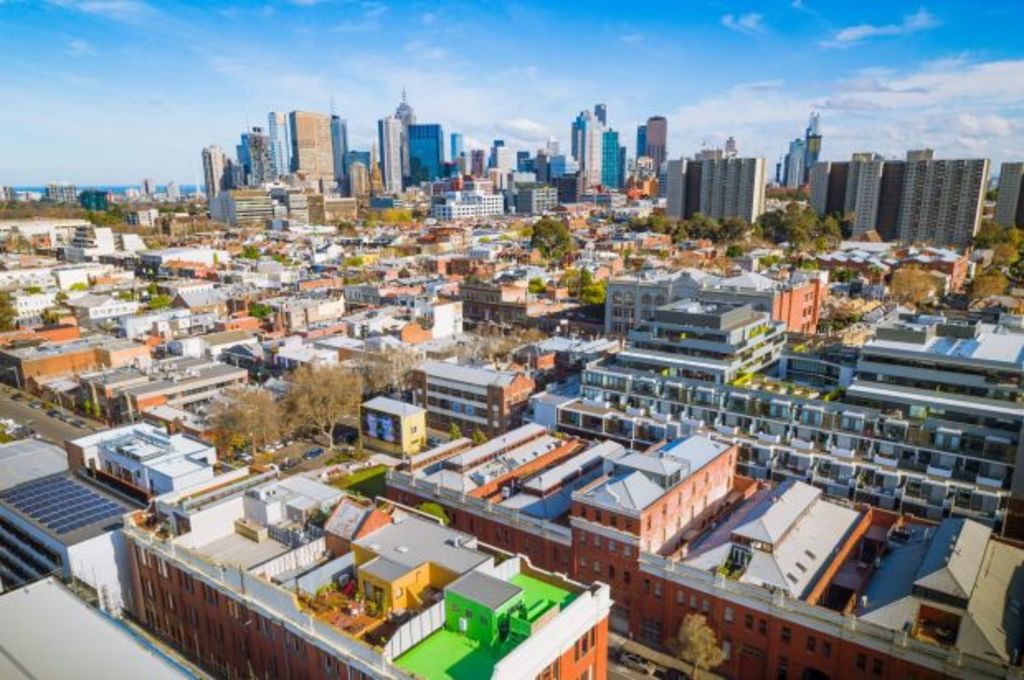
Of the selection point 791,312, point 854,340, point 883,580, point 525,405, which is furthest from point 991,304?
point 883,580

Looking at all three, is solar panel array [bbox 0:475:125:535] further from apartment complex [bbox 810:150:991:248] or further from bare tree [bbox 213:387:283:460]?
apartment complex [bbox 810:150:991:248]

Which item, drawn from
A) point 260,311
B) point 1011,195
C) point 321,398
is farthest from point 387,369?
point 1011,195

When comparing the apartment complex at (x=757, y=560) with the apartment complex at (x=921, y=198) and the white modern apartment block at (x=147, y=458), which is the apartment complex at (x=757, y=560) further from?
the apartment complex at (x=921, y=198)

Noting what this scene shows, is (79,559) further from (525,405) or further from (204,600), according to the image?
(525,405)

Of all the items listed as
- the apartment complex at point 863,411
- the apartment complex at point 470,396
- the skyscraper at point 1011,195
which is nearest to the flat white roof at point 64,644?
the apartment complex at point 863,411

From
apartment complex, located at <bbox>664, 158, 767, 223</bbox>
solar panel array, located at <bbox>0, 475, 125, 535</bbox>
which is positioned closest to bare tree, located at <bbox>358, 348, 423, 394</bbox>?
solar panel array, located at <bbox>0, 475, 125, 535</bbox>

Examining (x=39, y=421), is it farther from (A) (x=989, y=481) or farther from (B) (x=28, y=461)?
(A) (x=989, y=481)
